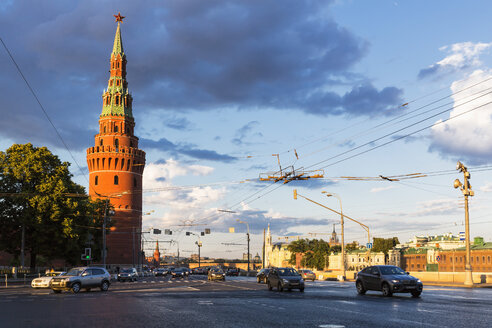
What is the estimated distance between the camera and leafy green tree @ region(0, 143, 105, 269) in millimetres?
56469

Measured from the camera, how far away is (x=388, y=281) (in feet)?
81.3

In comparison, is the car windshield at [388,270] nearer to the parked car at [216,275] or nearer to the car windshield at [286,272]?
the car windshield at [286,272]

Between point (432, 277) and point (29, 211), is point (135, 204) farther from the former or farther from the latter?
point (432, 277)

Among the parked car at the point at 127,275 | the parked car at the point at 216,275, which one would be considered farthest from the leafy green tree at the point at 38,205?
the parked car at the point at 216,275

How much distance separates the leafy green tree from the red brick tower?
130 ft

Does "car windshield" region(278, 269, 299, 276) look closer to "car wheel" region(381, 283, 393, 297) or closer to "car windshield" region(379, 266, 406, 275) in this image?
"car windshield" region(379, 266, 406, 275)

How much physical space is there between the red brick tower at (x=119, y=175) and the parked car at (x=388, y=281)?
7849 centimetres

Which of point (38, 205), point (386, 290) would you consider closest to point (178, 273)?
point (38, 205)

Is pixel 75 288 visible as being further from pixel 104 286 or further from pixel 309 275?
pixel 309 275

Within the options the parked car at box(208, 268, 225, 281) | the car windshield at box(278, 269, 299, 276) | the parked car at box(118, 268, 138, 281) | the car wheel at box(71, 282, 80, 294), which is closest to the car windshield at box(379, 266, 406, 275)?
the car windshield at box(278, 269, 299, 276)

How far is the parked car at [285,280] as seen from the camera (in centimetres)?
3036

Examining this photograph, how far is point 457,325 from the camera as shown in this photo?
12.3 metres

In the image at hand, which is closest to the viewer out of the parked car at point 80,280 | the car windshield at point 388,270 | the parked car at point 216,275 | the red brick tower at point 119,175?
the car windshield at point 388,270

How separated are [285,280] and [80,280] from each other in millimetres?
12128
